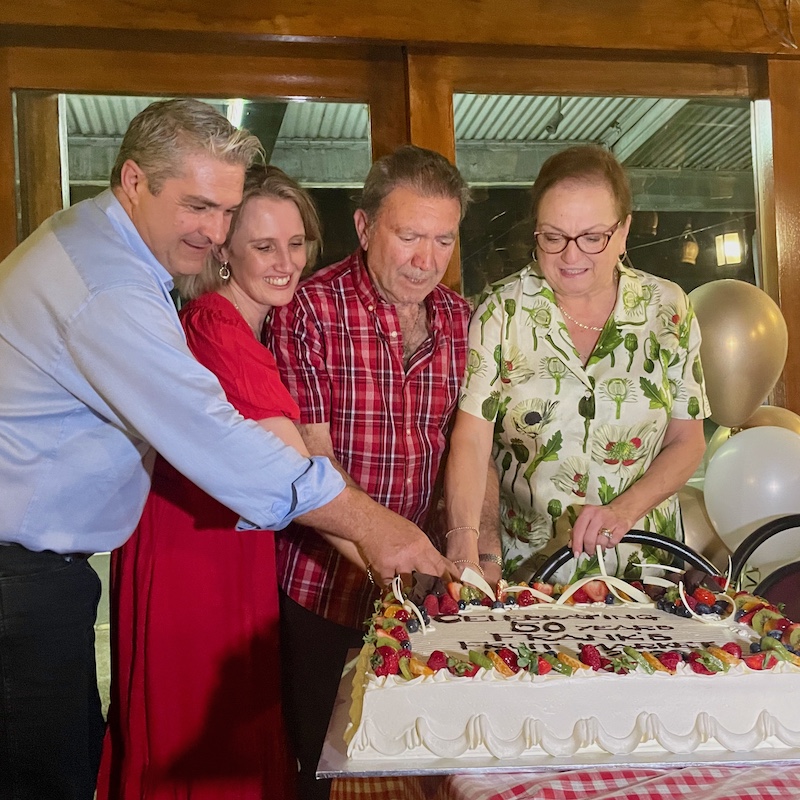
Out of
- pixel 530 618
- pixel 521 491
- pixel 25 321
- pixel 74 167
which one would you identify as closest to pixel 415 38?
pixel 74 167

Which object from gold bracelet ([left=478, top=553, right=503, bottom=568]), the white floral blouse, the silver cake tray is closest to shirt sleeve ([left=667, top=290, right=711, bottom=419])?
the white floral blouse

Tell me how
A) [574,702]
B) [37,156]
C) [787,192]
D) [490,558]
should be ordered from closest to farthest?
[574,702] → [490,558] → [37,156] → [787,192]

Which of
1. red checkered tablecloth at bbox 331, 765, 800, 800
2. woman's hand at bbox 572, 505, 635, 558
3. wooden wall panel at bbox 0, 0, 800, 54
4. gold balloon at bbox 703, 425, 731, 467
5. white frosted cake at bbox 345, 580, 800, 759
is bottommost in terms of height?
red checkered tablecloth at bbox 331, 765, 800, 800

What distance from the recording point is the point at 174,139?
1.70m

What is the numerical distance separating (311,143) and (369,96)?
25 cm

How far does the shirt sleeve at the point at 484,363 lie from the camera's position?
2096 mm

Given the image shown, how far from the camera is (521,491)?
2166mm

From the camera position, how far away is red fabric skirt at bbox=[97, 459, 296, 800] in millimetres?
1884

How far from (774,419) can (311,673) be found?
1.74 meters

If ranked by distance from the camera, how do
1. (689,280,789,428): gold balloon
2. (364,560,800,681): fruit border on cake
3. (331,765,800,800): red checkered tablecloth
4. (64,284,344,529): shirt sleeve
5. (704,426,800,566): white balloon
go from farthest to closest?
1. (689,280,789,428): gold balloon
2. (704,426,800,566): white balloon
3. (64,284,344,529): shirt sleeve
4. (364,560,800,681): fruit border on cake
5. (331,765,800,800): red checkered tablecloth

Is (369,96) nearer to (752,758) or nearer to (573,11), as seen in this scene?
(573,11)

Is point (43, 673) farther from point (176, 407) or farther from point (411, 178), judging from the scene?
point (411, 178)

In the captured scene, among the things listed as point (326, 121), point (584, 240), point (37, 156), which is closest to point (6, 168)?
point (37, 156)

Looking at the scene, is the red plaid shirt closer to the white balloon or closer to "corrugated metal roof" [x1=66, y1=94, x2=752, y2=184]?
the white balloon
